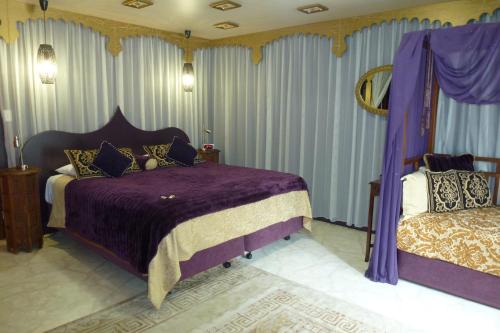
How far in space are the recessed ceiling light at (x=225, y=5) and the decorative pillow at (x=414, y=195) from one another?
249cm

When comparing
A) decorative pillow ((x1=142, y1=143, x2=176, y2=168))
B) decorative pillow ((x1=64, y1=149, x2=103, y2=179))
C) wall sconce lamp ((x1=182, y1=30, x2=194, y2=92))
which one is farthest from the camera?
wall sconce lamp ((x1=182, y1=30, x2=194, y2=92))

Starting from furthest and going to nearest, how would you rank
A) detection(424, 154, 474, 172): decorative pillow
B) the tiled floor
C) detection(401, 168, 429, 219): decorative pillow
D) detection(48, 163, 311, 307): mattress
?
detection(424, 154, 474, 172): decorative pillow, detection(401, 168, 429, 219): decorative pillow, detection(48, 163, 311, 307): mattress, the tiled floor

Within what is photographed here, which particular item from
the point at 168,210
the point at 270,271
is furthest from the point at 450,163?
the point at 168,210

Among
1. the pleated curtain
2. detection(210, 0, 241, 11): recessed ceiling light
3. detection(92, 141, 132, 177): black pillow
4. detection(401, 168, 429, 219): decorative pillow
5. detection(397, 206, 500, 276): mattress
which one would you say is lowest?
detection(397, 206, 500, 276): mattress

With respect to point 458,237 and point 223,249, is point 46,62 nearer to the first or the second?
point 223,249

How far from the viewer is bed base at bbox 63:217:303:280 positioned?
300 centimetres

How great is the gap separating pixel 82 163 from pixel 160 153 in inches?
43.1

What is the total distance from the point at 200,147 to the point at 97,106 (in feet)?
6.10

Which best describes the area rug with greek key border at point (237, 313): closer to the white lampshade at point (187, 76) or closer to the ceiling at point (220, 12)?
the ceiling at point (220, 12)

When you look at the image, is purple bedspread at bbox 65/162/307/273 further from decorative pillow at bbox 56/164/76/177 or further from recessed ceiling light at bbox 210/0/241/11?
recessed ceiling light at bbox 210/0/241/11

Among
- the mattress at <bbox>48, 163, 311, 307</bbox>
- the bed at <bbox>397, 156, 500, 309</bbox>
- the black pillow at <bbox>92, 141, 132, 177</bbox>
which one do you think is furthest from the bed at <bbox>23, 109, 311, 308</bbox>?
the bed at <bbox>397, 156, 500, 309</bbox>

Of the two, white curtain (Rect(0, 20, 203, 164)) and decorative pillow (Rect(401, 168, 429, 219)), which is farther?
white curtain (Rect(0, 20, 203, 164))

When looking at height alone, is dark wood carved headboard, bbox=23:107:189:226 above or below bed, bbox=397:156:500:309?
above

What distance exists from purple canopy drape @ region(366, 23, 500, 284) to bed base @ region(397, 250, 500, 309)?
12 cm
